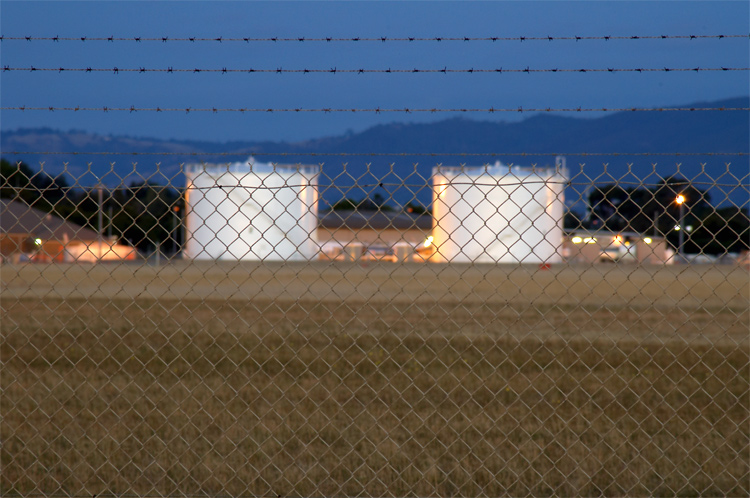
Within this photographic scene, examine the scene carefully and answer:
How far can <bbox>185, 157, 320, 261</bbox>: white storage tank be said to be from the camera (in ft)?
9.00

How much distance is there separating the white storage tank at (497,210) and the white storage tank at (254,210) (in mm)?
634

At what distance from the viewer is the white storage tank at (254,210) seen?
9.00 feet

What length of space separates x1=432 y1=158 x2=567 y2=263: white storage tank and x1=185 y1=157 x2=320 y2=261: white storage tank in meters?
0.63

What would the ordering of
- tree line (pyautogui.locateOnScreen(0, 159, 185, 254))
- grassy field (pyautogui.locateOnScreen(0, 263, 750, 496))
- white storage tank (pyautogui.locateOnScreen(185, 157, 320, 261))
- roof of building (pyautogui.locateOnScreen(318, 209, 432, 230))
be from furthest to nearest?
grassy field (pyautogui.locateOnScreen(0, 263, 750, 496)) → roof of building (pyautogui.locateOnScreen(318, 209, 432, 230)) → white storage tank (pyautogui.locateOnScreen(185, 157, 320, 261)) → tree line (pyautogui.locateOnScreen(0, 159, 185, 254))

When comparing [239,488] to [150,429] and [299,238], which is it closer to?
[150,429]

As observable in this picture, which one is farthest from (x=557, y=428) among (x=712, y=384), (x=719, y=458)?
(x=712, y=384)

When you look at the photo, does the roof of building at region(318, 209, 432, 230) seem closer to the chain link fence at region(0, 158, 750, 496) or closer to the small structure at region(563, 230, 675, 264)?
the chain link fence at region(0, 158, 750, 496)

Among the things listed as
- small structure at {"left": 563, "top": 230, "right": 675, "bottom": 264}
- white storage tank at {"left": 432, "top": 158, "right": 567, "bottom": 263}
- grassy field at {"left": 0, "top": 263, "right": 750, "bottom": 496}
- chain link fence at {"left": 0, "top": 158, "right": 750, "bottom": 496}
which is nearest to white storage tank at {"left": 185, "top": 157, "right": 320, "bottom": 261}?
chain link fence at {"left": 0, "top": 158, "right": 750, "bottom": 496}

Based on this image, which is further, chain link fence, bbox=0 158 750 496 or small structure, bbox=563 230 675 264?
chain link fence, bbox=0 158 750 496

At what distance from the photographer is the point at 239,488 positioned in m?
3.38

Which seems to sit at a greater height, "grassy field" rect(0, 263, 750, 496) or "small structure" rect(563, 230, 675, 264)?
"small structure" rect(563, 230, 675, 264)

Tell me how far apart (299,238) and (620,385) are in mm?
24600

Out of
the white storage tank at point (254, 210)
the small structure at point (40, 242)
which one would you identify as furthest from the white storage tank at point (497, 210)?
the small structure at point (40, 242)

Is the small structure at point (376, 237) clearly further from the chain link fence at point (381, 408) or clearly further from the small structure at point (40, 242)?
the small structure at point (40, 242)
